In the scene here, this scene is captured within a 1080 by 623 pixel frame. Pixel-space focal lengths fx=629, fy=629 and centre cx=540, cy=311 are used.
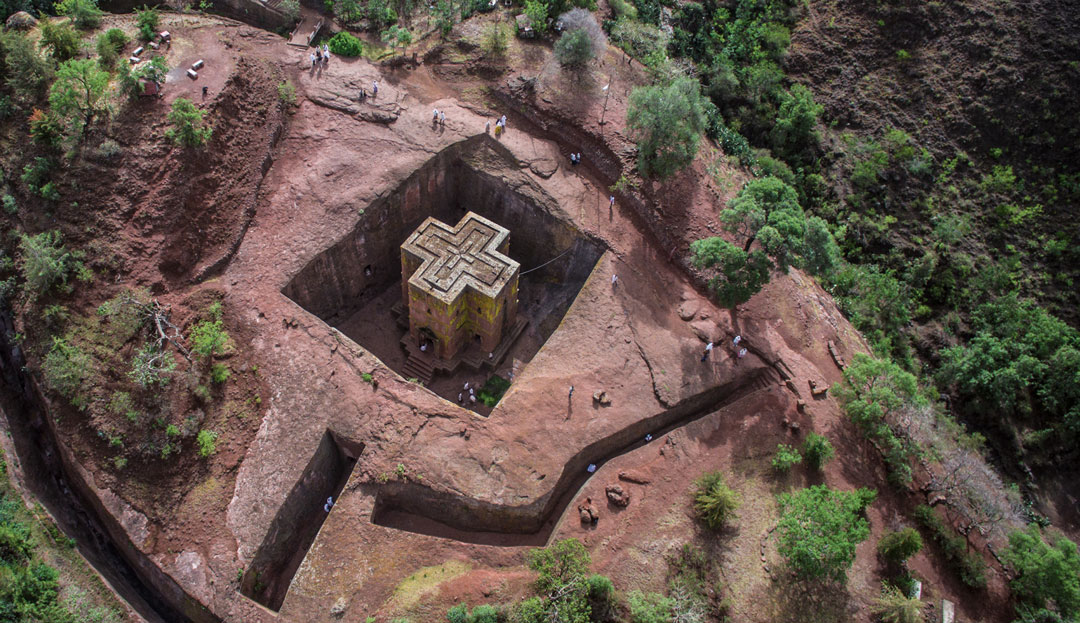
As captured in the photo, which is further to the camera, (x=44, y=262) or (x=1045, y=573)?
(x=44, y=262)

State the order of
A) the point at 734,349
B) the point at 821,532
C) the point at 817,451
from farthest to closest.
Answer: the point at 734,349
the point at 817,451
the point at 821,532

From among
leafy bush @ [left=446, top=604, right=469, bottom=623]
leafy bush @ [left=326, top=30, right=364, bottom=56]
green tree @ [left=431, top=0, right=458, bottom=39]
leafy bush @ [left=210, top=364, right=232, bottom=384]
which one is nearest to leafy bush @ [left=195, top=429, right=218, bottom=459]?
leafy bush @ [left=210, top=364, right=232, bottom=384]

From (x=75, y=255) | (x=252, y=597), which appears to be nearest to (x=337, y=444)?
(x=252, y=597)

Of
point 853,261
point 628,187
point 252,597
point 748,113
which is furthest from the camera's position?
point 748,113

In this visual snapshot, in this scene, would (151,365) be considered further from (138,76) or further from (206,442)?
(138,76)

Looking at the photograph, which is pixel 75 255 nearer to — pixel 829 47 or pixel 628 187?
pixel 628 187

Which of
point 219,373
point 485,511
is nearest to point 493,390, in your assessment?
point 485,511
